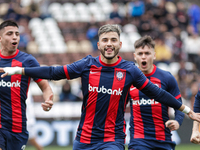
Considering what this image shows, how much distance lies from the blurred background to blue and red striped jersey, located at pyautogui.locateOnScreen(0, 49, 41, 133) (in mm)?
8364

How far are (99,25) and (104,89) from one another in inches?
580

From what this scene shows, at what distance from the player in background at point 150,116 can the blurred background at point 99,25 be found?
823 cm

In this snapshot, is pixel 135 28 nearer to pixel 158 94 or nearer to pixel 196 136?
pixel 196 136

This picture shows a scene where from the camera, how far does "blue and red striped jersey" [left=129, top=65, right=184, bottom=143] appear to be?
5852mm

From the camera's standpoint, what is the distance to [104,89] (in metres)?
5.08

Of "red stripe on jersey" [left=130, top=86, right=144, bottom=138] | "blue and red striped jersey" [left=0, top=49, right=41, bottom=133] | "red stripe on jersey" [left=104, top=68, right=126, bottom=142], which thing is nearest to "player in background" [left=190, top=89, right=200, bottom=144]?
"red stripe on jersey" [left=130, top=86, right=144, bottom=138]

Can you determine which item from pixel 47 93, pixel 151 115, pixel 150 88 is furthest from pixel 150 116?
pixel 47 93

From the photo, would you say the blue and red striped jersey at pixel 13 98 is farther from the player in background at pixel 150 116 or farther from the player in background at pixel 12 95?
the player in background at pixel 150 116

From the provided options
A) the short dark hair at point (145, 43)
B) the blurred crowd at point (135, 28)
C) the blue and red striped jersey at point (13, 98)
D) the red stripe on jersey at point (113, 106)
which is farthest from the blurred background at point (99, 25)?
the red stripe on jersey at point (113, 106)

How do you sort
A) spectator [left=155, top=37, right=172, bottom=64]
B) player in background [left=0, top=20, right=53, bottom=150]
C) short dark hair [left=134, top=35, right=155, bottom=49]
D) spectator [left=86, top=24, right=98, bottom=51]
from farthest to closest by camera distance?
spectator [left=86, top=24, right=98, bottom=51] → spectator [left=155, top=37, right=172, bottom=64] → short dark hair [left=134, top=35, right=155, bottom=49] → player in background [left=0, top=20, right=53, bottom=150]

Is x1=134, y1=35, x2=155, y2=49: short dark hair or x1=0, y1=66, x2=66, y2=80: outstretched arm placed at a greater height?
x1=134, y1=35, x2=155, y2=49: short dark hair

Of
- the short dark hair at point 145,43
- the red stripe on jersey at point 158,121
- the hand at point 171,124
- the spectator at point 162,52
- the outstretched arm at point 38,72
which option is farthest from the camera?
the spectator at point 162,52

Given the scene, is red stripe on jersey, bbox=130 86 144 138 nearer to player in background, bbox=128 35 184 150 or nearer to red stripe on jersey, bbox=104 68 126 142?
player in background, bbox=128 35 184 150

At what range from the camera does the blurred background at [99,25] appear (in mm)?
17047
